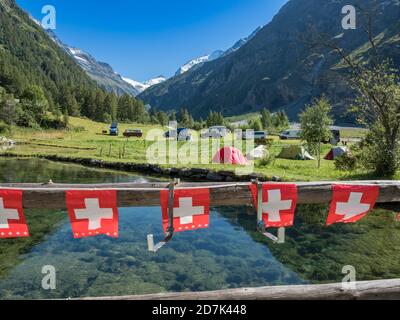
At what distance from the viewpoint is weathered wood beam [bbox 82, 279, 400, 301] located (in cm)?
429

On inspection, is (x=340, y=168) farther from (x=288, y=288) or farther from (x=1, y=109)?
(x=1, y=109)

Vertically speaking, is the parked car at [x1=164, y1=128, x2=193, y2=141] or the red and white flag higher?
the parked car at [x1=164, y1=128, x2=193, y2=141]

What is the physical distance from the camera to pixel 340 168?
28.1m

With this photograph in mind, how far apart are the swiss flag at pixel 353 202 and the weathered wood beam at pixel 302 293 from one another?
193cm

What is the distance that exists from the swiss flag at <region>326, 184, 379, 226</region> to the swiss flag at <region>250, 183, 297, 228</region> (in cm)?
88

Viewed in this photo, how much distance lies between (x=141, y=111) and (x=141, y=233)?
147 metres

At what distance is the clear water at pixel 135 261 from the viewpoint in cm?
1129

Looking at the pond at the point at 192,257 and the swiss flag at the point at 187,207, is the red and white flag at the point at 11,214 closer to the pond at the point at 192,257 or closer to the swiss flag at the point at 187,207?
the swiss flag at the point at 187,207

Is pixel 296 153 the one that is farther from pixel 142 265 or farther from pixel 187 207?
pixel 187 207

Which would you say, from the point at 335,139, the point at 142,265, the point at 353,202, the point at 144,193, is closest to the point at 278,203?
the point at 353,202

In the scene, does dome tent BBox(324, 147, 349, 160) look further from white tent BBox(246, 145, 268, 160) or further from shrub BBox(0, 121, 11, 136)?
shrub BBox(0, 121, 11, 136)

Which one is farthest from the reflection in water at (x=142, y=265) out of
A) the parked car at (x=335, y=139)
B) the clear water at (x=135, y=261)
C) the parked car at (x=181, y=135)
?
the parked car at (x=181, y=135)

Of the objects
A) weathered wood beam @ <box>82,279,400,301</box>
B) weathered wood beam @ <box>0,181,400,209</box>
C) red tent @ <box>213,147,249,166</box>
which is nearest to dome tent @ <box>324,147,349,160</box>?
red tent @ <box>213,147,249,166</box>
